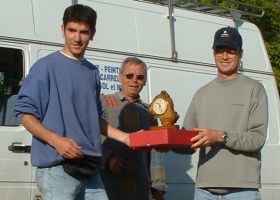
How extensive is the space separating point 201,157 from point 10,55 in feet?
6.99

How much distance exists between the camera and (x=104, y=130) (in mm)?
4027

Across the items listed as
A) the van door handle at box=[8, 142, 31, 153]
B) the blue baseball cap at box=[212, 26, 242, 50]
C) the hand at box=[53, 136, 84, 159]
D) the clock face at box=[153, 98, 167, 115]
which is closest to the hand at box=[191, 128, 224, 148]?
the clock face at box=[153, 98, 167, 115]

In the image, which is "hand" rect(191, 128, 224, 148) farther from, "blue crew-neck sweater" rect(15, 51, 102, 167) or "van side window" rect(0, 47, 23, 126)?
"van side window" rect(0, 47, 23, 126)

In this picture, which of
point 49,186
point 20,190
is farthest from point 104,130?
point 20,190

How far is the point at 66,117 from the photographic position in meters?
3.66

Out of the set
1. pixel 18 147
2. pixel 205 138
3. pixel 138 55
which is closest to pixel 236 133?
pixel 205 138

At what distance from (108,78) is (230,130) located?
2354 mm

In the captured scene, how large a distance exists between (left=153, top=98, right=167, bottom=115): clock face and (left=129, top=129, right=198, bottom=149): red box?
0.93ft

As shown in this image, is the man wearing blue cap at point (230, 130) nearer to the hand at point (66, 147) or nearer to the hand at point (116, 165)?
the hand at point (116, 165)

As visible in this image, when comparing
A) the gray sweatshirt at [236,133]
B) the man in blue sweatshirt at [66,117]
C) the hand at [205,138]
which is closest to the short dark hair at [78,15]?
the man in blue sweatshirt at [66,117]

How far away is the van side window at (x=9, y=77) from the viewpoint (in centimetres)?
584

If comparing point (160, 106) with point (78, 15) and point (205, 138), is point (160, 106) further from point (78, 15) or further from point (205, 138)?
point (78, 15)

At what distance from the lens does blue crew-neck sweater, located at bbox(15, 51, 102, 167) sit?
363 cm

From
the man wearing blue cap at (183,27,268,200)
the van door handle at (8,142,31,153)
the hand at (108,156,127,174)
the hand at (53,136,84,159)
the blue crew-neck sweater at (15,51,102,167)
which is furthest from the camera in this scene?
the van door handle at (8,142,31,153)
